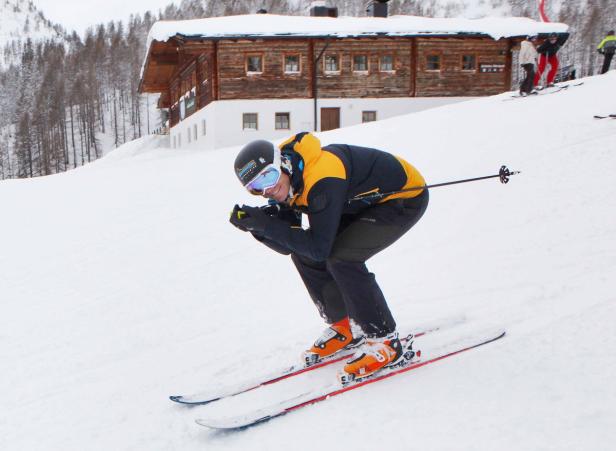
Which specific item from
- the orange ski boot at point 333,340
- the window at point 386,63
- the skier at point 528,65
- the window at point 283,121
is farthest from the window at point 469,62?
the orange ski boot at point 333,340

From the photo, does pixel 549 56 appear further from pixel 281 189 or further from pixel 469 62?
pixel 281 189

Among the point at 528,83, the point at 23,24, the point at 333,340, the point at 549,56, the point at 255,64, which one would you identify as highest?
the point at 23,24

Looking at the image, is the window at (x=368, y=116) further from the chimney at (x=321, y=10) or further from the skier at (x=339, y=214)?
the skier at (x=339, y=214)

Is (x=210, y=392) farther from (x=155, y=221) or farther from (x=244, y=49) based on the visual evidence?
(x=244, y=49)

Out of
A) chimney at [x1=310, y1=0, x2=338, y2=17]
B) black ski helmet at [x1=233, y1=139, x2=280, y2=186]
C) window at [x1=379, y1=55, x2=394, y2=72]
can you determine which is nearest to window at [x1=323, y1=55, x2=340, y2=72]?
window at [x1=379, y1=55, x2=394, y2=72]

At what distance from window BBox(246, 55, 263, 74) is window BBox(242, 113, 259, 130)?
202cm

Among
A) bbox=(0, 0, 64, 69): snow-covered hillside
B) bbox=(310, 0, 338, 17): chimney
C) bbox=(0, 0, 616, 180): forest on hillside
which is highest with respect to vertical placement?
bbox=(0, 0, 64, 69): snow-covered hillside

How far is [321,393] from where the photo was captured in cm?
271

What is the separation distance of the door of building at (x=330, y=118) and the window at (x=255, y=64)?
11.4 feet

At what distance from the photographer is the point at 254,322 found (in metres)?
4.12

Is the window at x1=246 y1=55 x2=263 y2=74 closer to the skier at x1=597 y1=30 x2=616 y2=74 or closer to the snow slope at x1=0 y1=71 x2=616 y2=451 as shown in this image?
the skier at x1=597 y1=30 x2=616 y2=74

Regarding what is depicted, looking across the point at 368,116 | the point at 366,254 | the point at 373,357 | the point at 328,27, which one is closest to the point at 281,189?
the point at 366,254

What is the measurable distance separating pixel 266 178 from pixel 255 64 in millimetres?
22074

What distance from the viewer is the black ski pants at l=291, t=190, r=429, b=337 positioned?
9.07 ft
